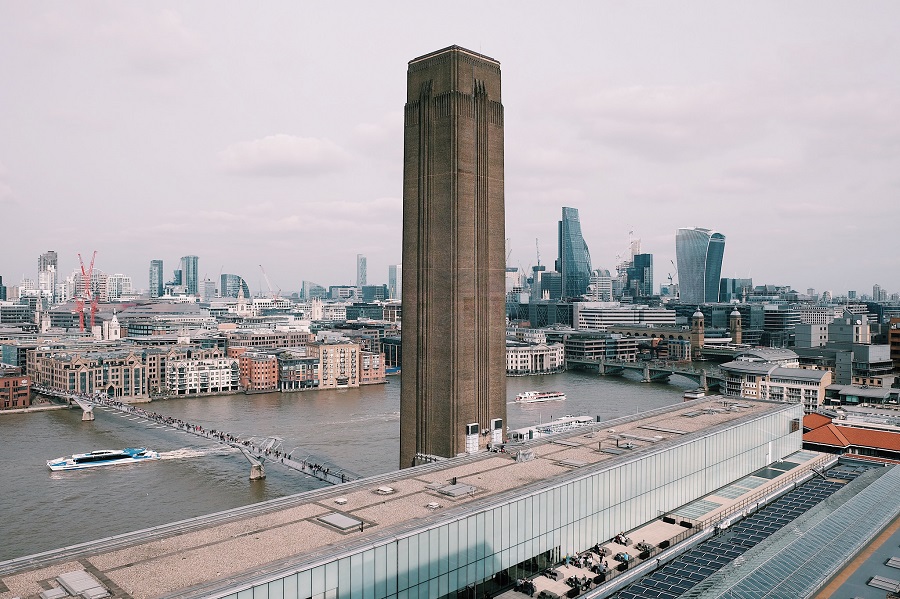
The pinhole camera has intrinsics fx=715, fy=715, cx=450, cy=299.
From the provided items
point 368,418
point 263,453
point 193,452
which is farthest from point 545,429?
point 193,452

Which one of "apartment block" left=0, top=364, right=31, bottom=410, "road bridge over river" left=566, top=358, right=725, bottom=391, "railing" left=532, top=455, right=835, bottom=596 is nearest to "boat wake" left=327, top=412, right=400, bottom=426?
"apartment block" left=0, top=364, right=31, bottom=410

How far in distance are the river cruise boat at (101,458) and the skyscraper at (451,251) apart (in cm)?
2183

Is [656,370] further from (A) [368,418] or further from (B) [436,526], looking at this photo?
(B) [436,526]

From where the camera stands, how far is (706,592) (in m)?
19.7

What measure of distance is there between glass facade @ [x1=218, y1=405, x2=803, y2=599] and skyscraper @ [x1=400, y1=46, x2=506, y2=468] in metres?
12.3

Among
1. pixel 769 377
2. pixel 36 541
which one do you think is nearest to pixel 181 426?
pixel 36 541

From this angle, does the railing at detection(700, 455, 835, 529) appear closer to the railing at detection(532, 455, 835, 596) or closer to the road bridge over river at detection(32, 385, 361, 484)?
the railing at detection(532, 455, 835, 596)

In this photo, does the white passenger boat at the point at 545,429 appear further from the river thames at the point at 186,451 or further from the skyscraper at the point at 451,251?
the skyscraper at the point at 451,251

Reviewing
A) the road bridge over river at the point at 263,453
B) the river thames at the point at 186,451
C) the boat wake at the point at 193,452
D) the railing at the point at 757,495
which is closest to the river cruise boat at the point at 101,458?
the river thames at the point at 186,451

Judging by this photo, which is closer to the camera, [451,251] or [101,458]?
[451,251]

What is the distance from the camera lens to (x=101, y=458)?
162 ft

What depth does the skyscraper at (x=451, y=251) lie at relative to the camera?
126 feet

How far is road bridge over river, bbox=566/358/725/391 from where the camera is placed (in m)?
93.9

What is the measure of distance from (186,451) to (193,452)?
595mm
